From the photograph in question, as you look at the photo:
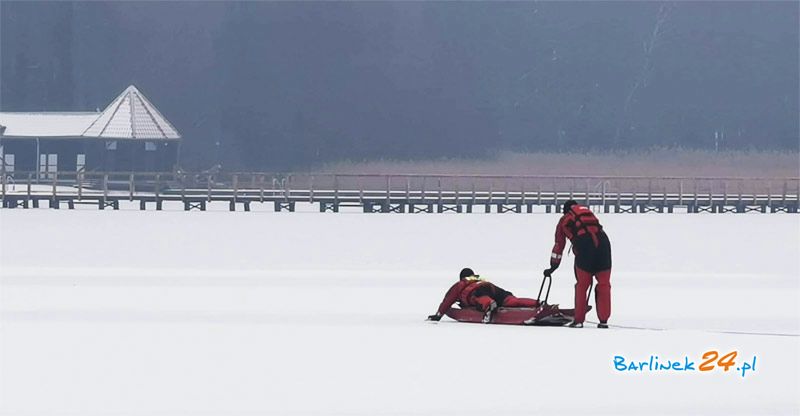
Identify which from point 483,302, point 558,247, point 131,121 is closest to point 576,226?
point 558,247

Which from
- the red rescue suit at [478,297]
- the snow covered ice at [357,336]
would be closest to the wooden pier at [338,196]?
the snow covered ice at [357,336]

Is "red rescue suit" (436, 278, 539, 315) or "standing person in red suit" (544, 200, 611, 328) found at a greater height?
"standing person in red suit" (544, 200, 611, 328)

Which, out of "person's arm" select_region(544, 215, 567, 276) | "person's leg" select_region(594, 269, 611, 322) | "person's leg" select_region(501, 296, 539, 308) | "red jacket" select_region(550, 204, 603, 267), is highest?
"red jacket" select_region(550, 204, 603, 267)

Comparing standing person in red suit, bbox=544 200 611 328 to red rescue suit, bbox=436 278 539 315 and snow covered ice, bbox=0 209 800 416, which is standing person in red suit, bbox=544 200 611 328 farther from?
red rescue suit, bbox=436 278 539 315

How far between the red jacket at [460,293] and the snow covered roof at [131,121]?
57938mm

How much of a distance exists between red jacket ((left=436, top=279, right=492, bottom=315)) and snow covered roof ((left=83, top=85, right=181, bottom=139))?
57938mm

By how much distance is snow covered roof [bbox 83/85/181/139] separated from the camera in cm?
7306

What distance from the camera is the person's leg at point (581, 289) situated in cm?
1565

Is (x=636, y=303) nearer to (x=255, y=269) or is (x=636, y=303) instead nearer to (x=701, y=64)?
(x=255, y=269)

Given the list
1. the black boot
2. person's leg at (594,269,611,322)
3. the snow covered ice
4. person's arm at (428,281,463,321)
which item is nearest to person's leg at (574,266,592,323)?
person's leg at (594,269,611,322)

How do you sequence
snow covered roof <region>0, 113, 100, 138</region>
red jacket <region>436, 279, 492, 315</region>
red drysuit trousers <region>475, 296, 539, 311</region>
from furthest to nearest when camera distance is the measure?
snow covered roof <region>0, 113, 100, 138</region>
red jacket <region>436, 279, 492, 315</region>
red drysuit trousers <region>475, 296, 539, 311</region>

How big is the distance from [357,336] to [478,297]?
163 cm

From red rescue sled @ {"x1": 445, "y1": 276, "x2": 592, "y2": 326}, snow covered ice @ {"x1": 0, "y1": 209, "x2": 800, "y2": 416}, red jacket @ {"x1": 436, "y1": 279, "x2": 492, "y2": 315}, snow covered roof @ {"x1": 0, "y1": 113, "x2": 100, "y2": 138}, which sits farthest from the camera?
snow covered roof @ {"x1": 0, "y1": 113, "x2": 100, "y2": 138}

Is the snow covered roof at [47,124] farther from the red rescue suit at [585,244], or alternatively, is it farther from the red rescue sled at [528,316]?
the red rescue suit at [585,244]
